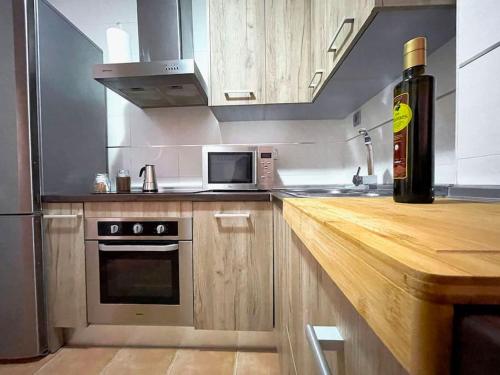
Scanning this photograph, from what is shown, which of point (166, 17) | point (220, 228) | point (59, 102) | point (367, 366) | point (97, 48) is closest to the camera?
point (367, 366)

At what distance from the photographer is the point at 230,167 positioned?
62.2 inches

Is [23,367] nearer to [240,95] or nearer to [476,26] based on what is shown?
[240,95]

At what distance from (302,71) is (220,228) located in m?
1.00

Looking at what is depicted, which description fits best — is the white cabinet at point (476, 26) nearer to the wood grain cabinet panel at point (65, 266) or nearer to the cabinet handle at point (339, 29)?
the cabinet handle at point (339, 29)

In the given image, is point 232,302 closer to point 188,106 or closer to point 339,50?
point 339,50

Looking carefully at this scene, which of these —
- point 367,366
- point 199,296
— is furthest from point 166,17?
point 367,366

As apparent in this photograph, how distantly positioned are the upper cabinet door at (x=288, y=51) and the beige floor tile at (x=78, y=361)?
5.34 feet

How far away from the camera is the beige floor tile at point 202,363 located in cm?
121

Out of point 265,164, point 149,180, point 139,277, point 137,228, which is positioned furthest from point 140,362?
point 265,164

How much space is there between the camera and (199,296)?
126 centimetres

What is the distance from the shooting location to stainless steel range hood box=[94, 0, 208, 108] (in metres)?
1.34

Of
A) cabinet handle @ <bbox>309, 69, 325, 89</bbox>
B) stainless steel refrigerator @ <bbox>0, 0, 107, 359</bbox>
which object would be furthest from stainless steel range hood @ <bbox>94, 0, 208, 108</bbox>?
cabinet handle @ <bbox>309, 69, 325, 89</bbox>

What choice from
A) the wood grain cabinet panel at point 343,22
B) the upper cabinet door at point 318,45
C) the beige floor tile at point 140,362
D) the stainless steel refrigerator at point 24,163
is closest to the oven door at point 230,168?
the upper cabinet door at point 318,45

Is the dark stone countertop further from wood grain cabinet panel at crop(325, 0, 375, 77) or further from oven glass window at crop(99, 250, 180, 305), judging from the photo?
wood grain cabinet panel at crop(325, 0, 375, 77)
